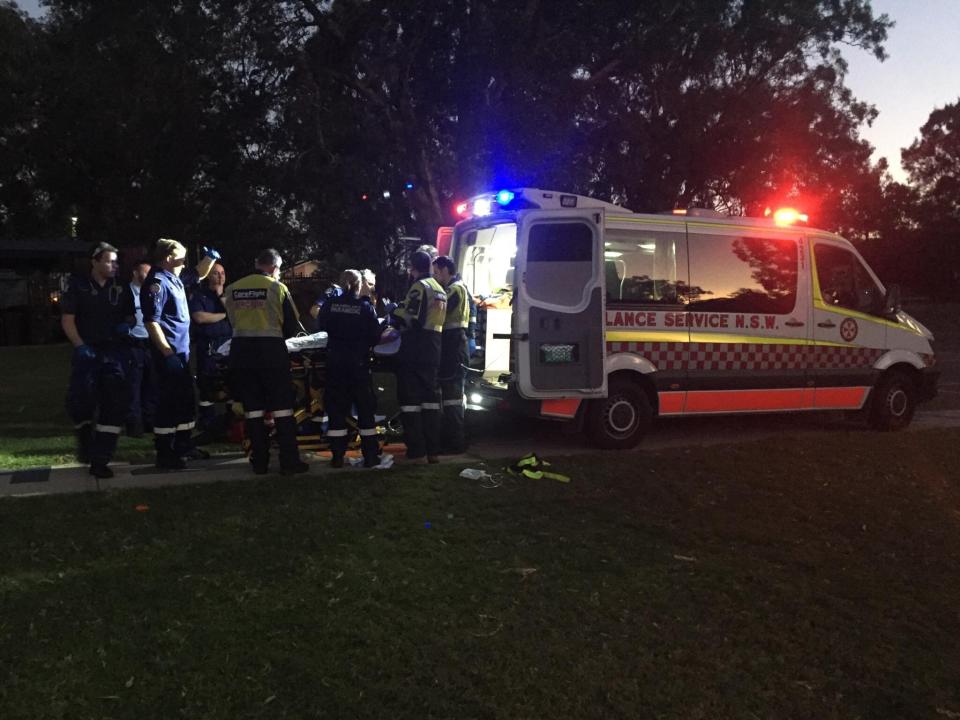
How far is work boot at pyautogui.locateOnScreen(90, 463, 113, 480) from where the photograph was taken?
6.15 meters

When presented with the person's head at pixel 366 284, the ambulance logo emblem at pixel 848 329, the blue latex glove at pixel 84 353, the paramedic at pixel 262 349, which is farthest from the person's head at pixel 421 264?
the ambulance logo emblem at pixel 848 329

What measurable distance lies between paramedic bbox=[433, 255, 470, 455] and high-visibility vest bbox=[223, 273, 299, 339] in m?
1.49

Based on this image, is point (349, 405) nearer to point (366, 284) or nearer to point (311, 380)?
point (311, 380)

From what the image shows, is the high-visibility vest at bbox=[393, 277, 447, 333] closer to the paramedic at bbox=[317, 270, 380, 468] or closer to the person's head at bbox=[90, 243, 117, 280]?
the paramedic at bbox=[317, 270, 380, 468]

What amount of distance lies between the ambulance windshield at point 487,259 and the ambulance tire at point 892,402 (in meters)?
4.34

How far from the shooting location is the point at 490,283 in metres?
9.14

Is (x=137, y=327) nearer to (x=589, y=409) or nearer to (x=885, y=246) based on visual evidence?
(x=589, y=409)

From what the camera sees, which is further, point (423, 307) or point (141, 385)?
point (141, 385)

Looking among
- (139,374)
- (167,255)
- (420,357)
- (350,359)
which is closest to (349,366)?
(350,359)

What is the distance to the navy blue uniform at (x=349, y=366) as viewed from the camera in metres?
6.50

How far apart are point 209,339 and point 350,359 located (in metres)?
1.96

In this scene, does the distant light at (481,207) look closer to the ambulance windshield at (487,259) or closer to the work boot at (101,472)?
the ambulance windshield at (487,259)

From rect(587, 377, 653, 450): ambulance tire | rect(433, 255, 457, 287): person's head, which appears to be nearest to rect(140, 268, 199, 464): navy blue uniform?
rect(433, 255, 457, 287): person's head

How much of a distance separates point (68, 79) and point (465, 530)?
2092cm
